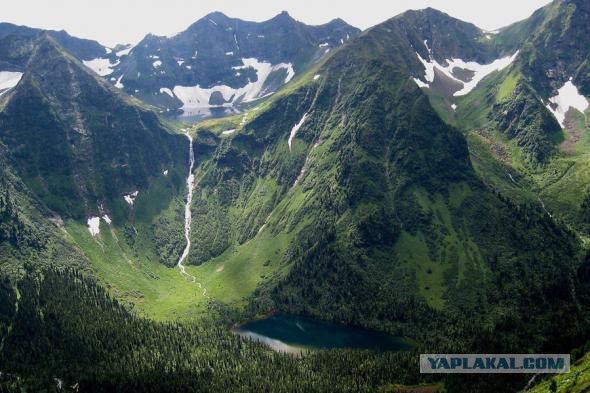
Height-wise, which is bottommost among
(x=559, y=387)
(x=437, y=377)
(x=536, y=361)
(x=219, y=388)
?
(x=219, y=388)

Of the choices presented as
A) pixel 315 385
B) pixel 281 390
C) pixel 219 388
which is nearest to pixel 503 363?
pixel 315 385

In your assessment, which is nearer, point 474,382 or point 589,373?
point 589,373

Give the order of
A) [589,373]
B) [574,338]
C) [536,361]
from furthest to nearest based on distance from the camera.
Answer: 1. [574,338]
2. [536,361]
3. [589,373]

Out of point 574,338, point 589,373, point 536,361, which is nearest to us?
point 589,373

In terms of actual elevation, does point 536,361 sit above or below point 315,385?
above

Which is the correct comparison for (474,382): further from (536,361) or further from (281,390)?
(281,390)

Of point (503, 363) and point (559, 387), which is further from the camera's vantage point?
point (503, 363)

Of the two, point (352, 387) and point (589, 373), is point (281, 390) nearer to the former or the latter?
point (352, 387)

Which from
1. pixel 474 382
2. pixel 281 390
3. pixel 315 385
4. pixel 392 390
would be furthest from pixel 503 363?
pixel 281 390

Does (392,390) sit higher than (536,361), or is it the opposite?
(536,361)
